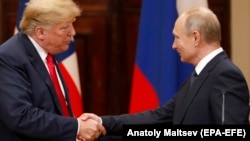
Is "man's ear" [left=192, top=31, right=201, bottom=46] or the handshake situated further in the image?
the handshake

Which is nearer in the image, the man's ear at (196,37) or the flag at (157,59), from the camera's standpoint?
the man's ear at (196,37)

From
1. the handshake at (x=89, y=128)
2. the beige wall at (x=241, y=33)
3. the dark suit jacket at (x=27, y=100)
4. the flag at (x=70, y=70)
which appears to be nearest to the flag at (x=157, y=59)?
the flag at (x=70, y=70)

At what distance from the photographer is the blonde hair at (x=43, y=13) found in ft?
8.36

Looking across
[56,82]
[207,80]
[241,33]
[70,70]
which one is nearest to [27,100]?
[56,82]

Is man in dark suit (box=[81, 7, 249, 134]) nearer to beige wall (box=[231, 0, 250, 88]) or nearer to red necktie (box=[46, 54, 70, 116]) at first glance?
red necktie (box=[46, 54, 70, 116])

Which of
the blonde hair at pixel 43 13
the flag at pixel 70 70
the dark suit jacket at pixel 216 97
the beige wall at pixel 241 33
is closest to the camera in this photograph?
the dark suit jacket at pixel 216 97

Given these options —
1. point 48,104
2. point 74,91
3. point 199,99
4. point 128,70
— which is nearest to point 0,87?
point 48,104

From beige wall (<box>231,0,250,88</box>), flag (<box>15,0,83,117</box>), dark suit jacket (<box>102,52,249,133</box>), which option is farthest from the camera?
beige wall (<box>231,0,250,88</box>)

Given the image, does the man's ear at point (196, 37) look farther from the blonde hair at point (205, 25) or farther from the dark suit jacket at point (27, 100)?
the dark suit jacket at point (27, 100)

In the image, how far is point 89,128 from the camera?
2.64 meters

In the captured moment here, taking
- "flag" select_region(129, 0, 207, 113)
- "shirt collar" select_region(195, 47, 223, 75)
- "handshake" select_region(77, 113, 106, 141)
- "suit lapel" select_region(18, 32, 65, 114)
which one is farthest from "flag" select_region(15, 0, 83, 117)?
"shirt collar" select_region(195, 47, 223, 75)

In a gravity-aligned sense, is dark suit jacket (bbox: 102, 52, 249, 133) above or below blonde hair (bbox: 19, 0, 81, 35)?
below

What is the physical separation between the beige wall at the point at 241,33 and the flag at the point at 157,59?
1.85 feet

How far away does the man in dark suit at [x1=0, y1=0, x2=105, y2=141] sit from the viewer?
2.42 meters
